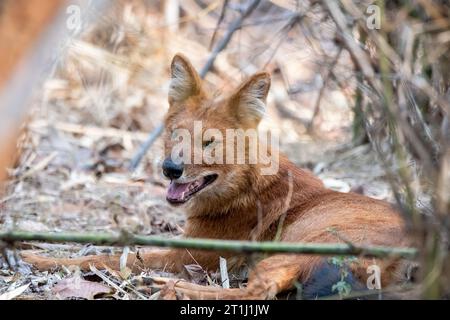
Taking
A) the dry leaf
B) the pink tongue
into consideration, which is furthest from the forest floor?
the pink tongue

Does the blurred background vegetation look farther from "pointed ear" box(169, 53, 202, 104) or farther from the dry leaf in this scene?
"pointed ear" box(169, 53, 202, 104)

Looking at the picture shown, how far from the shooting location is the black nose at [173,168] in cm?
536

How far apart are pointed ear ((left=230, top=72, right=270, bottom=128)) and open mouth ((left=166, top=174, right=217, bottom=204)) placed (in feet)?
1.61

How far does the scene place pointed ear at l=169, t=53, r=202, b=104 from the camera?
576 cm

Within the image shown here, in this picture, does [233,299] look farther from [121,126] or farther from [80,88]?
[80,88]

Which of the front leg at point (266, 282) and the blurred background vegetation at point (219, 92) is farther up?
the blurred background vegetation at point (219, 92)

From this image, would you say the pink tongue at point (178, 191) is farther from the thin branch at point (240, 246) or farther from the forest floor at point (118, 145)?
the thin branch at point (240, 246)

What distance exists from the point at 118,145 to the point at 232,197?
3.58 meters

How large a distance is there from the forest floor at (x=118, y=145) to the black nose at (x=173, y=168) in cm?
46

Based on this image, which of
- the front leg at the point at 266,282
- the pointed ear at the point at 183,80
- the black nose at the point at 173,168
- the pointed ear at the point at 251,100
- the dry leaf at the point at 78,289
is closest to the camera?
the front leg at the point at 266,282

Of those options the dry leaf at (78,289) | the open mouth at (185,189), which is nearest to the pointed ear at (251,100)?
the open mouth at (185,189)

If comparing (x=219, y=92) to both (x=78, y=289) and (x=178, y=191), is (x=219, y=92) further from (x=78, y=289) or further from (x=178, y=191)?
(x=78, y=289)

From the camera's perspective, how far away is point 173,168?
5.36 metres
